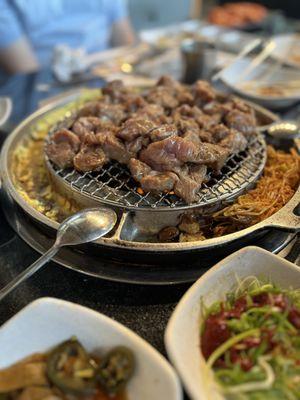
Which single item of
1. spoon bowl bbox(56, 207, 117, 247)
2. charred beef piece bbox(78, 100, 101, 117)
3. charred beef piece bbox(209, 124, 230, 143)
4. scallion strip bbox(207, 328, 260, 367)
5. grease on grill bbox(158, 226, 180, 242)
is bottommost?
grease on grill bbox(158, 226, 180, 242)

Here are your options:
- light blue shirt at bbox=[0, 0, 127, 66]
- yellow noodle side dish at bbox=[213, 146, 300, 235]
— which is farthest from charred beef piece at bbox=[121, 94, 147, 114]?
light blue shirt at bbox=[0, 0, 127, 66]

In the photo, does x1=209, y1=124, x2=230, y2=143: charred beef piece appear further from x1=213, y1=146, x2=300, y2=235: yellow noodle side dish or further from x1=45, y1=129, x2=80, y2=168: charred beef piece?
x1=45, y1=129, x2=80, y2=168: charred beef piece

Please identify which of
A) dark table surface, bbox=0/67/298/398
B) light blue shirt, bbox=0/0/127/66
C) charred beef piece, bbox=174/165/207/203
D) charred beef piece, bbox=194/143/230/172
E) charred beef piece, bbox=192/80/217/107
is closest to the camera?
dark table surface, bbox=0/67/298/398

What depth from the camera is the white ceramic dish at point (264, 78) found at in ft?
13.3

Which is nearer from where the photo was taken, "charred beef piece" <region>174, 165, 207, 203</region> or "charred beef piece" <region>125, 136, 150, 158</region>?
"charred beef piece" <region>174, 165, 207, 203</region>

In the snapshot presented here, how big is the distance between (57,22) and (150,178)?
4341 mm

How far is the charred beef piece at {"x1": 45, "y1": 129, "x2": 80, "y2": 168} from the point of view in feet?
8.50

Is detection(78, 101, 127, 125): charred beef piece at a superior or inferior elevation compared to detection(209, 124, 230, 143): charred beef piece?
superior

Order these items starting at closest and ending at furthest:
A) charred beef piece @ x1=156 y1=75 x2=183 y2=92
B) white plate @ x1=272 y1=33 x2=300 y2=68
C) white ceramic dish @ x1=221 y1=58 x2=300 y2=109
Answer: charred beef piece @ x1=156 y1=75 x2=183 y2=92 → white ceramic dish @ x1=221 y1=58 x2=300 y2=109 → white plate @ x1=272 y1=33 x2=300 y2=68

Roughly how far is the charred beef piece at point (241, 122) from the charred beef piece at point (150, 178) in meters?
0.83

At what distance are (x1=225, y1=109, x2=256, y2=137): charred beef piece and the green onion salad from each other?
1.38 metres

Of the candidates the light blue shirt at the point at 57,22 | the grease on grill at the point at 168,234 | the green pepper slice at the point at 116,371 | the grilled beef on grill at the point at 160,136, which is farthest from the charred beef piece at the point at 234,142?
the light blue shirt at the point at 57,22

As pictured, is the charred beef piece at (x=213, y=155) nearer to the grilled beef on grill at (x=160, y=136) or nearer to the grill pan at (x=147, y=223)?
the grilled beef on grill at (x=160, y=136)

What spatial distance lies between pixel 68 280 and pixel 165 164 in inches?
36.3
